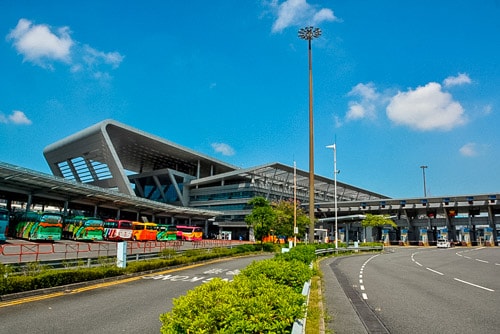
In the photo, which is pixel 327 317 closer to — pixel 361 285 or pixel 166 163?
pixel 361 285

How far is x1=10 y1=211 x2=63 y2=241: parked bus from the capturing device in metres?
34.4

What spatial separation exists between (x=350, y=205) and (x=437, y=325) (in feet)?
247

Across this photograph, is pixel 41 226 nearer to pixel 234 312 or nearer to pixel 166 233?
pixel 166 233

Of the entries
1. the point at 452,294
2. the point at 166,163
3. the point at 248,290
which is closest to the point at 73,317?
the point at 248,290

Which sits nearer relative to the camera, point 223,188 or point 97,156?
point 97,156

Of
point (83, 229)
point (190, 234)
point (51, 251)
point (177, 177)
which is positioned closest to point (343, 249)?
point (190, 234)

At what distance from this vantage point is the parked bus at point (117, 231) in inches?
1732

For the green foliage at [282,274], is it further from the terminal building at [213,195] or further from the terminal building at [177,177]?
the terminal building at [177,177]

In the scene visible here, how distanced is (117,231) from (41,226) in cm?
1052

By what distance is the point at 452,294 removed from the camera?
12.7 meters

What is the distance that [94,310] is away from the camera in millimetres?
10078

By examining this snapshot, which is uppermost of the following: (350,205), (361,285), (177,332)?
(350,205)

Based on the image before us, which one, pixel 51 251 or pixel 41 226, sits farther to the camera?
pixel 41 226

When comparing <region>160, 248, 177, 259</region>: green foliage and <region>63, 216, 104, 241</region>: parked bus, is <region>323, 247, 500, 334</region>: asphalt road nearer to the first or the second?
<region>160, 248, 177, 259</region>: green foliage
